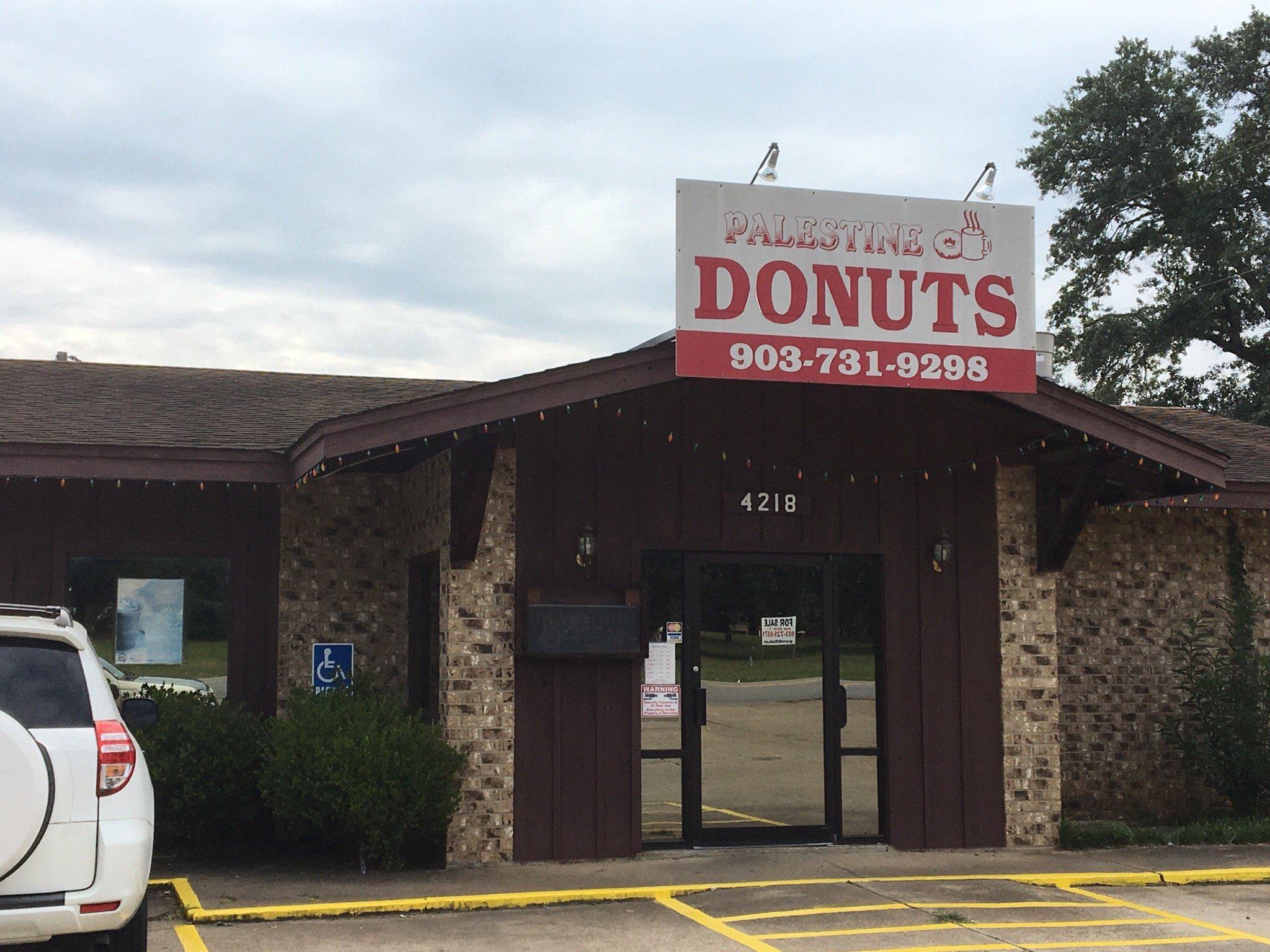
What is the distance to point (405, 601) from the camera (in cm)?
1191

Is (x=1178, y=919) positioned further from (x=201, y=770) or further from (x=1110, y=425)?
(x=201, y=770)

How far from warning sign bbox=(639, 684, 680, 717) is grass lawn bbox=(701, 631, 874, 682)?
12.1 inches

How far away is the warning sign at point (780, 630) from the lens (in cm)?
1098

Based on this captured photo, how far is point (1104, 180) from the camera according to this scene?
33.5 metres

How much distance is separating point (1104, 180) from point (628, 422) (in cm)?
2645

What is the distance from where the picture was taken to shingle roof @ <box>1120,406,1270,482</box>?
12719mm

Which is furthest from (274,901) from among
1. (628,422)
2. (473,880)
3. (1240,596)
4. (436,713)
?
(1240,596)

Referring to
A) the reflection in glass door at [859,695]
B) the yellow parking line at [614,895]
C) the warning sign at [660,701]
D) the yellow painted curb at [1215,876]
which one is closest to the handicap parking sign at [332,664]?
the yellow parking line at [614,895]

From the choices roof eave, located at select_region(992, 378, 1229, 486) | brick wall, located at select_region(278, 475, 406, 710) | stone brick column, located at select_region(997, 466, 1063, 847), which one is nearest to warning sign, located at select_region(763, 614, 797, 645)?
stone brick column, located at select_region(997, 466, 1063, 847)

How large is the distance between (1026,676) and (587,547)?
398cm

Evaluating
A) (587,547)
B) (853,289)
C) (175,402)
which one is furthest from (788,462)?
(175,402)

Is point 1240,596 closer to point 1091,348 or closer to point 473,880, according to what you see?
point 473,880

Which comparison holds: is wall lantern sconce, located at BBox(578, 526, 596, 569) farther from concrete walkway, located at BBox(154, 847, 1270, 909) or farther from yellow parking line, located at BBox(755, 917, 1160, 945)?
yellow parking line, located at BBox(755, 917, 1160, 945)

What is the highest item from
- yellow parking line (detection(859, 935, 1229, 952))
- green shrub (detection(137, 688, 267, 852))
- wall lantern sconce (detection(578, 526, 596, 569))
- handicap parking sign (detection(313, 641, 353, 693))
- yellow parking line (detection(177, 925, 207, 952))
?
wall lantern sconce (detection(578, 526, 596, 569))
